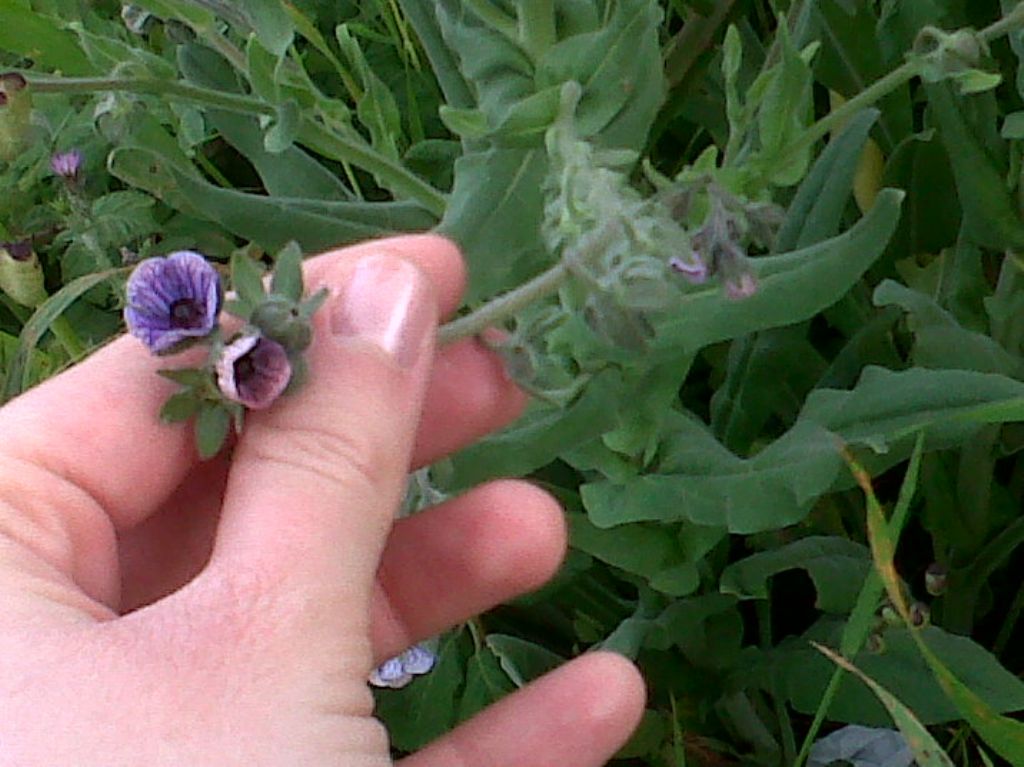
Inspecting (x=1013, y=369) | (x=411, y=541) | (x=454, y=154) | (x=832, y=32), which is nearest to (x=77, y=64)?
(x=454, y=154)

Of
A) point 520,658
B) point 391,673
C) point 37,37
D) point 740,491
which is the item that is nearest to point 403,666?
point 391,673

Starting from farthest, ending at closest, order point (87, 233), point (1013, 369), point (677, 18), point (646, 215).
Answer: point (677, 18) < point (87, 233) < point (1013, 369) < point (646, 215)

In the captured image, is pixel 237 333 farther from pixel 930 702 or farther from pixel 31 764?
pixel 930 702

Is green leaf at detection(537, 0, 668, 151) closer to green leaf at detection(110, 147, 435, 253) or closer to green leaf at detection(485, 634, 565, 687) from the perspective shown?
green leaf at detection(110, 147, 435, 253)

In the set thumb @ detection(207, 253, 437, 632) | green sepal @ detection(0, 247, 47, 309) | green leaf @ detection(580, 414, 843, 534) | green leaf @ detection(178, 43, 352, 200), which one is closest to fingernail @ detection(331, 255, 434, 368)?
thumb @ detection(207, 253, 437, 632)

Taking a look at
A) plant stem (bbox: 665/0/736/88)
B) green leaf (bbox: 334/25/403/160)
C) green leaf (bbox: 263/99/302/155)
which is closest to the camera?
green leaf (bbox: 263/99/302/155)

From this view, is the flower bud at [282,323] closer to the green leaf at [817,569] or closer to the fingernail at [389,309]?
the fingernail at [389,309]
